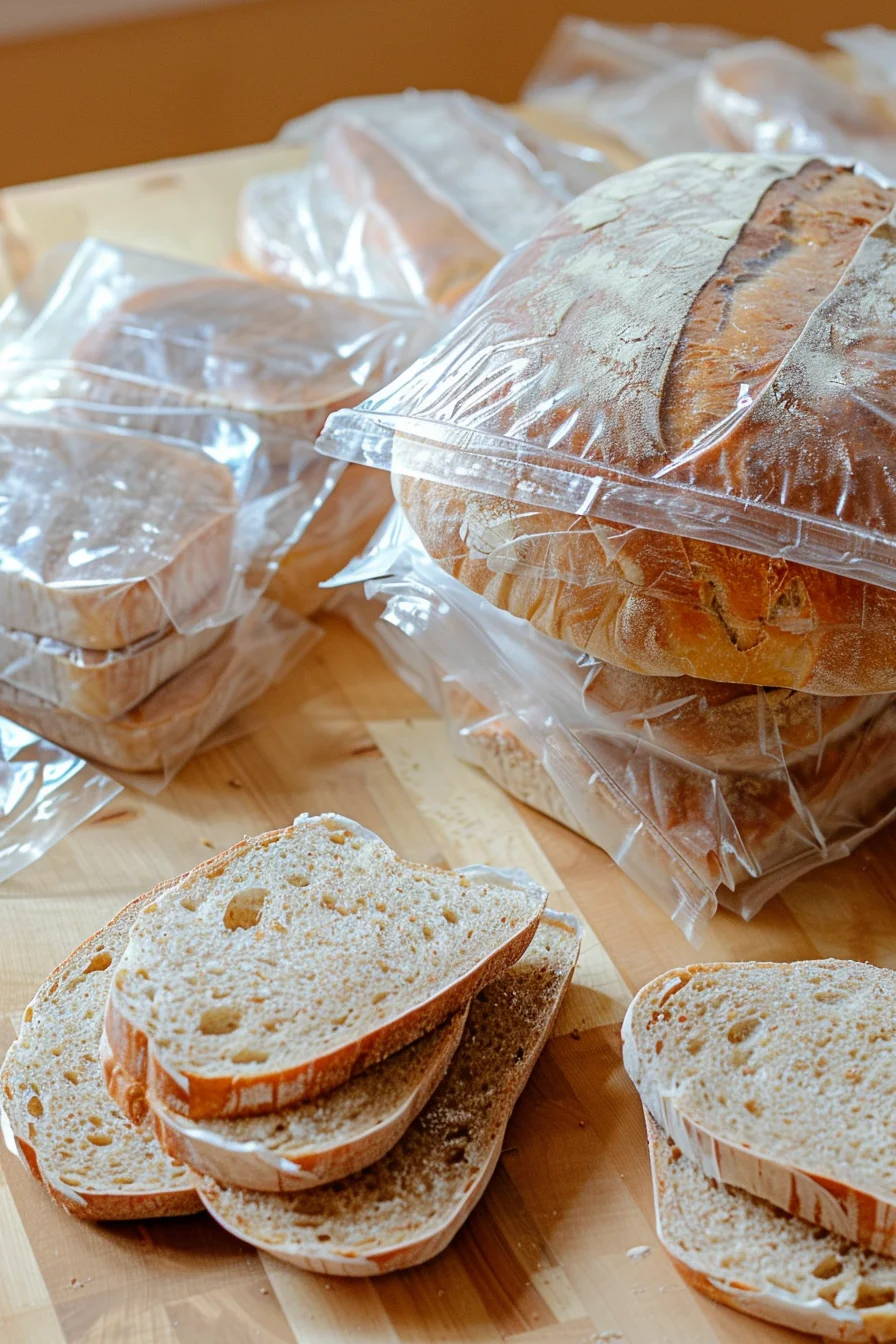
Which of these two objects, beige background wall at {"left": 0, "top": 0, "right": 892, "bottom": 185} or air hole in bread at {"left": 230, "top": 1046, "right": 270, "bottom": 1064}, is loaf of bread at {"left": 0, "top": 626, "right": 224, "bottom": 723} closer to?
air hole in bread at {"left": 230, "top": 1046, "right": 270, "bottom": 1064}

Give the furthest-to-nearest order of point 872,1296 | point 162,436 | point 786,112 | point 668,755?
point 786,112 < point 162,436 < point 668,755 < point 872,1296

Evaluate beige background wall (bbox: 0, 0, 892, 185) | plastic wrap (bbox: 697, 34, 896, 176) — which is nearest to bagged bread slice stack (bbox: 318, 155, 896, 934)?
plastic wrap (bbox: 697, 34, 896, 176)

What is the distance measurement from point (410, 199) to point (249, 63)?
163 centimetres

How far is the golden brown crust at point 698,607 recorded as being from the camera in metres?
1.47

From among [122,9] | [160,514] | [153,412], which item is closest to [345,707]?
[160,514]

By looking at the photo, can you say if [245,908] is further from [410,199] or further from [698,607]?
[410,199]

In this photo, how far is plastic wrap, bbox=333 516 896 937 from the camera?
1.63 meters

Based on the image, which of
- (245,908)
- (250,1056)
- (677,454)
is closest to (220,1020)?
(250,1056)

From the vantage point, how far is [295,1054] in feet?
4.14

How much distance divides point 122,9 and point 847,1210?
3338 millimetres

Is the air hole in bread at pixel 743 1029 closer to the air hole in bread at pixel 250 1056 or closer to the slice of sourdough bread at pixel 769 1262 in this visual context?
the slice of sourdough bread at pixel 769 1262

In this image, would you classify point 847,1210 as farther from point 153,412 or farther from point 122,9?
point 122,9

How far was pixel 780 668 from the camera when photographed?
1.50m

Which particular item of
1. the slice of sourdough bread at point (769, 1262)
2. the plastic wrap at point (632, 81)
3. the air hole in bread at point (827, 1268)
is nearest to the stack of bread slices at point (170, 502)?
the slice of sourdough bread at point (769, 1262)
